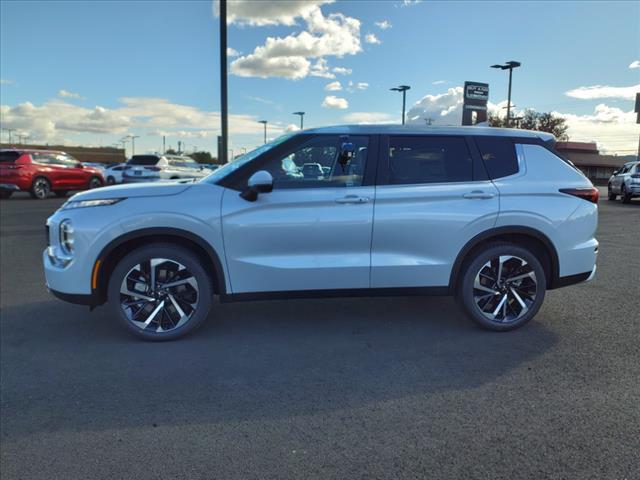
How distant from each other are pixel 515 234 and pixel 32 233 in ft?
32.0

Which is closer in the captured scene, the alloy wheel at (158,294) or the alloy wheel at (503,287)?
the alloy wheel at (158,294)

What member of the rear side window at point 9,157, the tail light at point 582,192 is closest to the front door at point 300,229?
the tail light at point 582,192

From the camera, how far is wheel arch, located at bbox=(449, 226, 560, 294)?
4.33m

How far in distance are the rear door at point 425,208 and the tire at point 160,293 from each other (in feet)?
4.84

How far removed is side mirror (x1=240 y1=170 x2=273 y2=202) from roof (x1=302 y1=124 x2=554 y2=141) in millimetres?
635

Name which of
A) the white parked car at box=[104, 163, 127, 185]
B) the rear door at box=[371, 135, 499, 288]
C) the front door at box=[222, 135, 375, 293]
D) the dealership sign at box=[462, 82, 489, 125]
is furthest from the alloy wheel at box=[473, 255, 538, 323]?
the white parked car at box=[104, 163, 127, 185]

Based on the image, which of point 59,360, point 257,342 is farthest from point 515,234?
point 59,360

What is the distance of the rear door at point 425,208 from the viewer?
4211 millimetres

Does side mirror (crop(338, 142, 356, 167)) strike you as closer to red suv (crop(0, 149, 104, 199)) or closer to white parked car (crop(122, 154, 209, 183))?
white parked car (crop(122, 154, 209, 183))

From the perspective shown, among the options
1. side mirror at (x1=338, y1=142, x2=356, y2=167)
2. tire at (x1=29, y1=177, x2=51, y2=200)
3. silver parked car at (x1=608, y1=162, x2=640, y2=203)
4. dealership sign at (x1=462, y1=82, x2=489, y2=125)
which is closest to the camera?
side mirror at (x1=338, y1=142, x2=356, y2=167)

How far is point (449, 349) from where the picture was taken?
159 inches

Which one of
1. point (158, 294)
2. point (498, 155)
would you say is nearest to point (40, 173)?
point (158, 294)

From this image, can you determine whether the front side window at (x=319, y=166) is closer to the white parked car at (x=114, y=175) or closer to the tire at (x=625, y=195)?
the tire at (x=625, y=195)

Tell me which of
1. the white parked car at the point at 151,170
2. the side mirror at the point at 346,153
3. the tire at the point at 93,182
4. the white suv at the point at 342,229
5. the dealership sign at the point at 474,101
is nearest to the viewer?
the white suv at the point at 342,229
